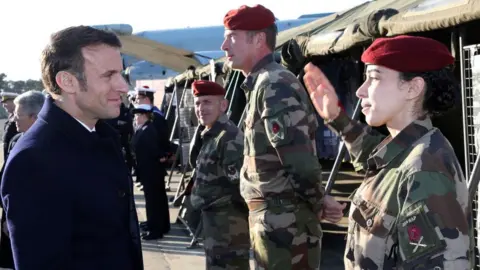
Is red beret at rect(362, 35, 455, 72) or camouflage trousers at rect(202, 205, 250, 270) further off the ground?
red beret at rect(362, 35, 455, 72)

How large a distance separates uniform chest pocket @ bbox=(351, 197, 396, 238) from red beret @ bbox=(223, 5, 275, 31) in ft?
5.59

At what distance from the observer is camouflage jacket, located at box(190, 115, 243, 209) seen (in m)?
4.28

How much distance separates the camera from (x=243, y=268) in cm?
414

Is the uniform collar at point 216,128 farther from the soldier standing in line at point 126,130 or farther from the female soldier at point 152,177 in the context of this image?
the soldier standing in line at point 126,130

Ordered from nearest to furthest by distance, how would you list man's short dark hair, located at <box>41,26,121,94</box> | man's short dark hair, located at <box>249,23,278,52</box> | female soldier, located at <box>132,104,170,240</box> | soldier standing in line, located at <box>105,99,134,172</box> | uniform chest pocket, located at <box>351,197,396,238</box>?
uniform chest pocket, located at <box>351,197,396,238</box>
man's short dark hair, located at <box>41,26,121,94</box>
man's short dark hair, located at <box>249,23,278,52</box>
female soldier, located at <box>132,104,170,240</box>
soldier standing in line, located at <box>105,99,134,172</box>

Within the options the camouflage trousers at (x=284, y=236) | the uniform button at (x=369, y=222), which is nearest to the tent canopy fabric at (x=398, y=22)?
the camouflage trousers at (x=284, y=236)

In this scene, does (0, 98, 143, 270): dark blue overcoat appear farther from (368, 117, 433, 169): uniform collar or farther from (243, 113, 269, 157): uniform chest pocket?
(243, 113, 269, 157): uniform chest pocket

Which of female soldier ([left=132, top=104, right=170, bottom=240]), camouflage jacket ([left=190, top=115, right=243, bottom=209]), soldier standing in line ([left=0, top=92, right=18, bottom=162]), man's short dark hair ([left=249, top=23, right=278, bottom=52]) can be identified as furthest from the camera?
soldier standing in line ([left=0, top=92, right=18, bottom=162])

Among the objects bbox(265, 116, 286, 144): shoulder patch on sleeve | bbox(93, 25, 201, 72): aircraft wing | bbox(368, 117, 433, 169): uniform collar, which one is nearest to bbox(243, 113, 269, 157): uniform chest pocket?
bbox(265, 116, 286, 144): shoulder patch on sleeve

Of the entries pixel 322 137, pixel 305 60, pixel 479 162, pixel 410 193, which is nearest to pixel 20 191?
pixel 410 193

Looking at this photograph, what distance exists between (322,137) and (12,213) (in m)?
6.22

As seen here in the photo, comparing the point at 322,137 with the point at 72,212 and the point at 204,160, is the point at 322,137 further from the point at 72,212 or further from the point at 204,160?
the point at 72,212

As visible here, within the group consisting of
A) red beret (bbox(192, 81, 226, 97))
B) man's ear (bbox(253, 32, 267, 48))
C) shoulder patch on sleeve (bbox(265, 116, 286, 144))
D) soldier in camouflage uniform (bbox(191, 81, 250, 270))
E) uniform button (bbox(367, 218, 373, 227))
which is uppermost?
man's ear (bbox(253, 32, 267, 48))

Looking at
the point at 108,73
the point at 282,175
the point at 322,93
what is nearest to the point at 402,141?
the point at 322,93
